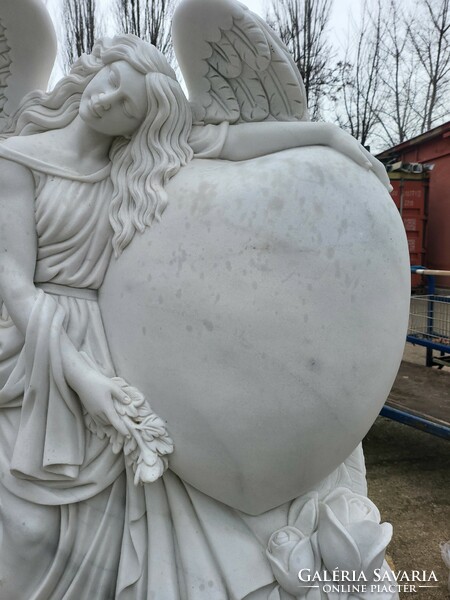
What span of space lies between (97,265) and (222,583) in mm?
947

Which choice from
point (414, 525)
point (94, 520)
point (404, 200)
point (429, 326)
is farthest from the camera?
point (404, 200)

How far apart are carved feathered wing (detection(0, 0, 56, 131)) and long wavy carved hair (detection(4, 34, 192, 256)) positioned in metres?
0.28

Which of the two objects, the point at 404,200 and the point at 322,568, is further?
the point at 404,200

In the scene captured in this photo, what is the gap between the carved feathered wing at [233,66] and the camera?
1.24 meters

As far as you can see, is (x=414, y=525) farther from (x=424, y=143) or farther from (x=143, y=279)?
(x=424, y=143)

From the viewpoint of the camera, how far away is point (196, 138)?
52.7 inches

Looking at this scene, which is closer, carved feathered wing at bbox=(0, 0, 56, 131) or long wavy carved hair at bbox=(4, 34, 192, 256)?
long wavy carved hair at bbox=(4, 34, 192, 256)

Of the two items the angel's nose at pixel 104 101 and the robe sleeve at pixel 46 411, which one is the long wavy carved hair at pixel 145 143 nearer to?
the angel's nose at pixel 104 101

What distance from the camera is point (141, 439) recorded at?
118 centimetres

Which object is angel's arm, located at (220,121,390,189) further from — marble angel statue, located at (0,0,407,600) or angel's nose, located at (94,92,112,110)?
angel's nose, located at (94,92,112,110)

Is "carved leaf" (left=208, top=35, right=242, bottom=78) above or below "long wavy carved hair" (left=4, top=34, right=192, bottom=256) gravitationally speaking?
above

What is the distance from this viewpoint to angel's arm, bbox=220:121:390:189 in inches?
48.8

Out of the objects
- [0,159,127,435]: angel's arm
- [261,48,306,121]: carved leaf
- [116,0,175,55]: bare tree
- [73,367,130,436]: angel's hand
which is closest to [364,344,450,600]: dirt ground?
[73,367,130,436]: angel's hand

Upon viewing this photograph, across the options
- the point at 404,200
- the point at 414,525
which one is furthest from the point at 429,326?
the point at 404,200
